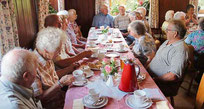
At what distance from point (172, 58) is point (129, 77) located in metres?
0.80

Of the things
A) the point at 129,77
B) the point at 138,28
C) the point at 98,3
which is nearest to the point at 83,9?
the point at 98,3

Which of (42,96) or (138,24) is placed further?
(138,24)

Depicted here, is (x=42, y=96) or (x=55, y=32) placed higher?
(x=55, y=32)

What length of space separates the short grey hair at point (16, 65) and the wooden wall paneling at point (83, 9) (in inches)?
183

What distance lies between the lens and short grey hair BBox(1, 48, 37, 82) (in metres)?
1.06

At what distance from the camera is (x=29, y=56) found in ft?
3.68

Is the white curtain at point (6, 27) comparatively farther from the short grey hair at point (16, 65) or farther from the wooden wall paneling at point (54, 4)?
the wooden wall paneling at point (54, 4)

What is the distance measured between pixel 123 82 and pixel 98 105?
289mm

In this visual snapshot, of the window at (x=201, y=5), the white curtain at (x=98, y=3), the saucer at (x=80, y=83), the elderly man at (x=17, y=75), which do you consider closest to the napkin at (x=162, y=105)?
the saucer at (x=80, y=83)

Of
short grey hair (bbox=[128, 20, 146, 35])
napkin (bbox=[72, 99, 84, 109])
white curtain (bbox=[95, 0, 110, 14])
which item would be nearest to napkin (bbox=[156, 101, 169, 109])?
napkin (bbox=[72, 99, 84, 109])

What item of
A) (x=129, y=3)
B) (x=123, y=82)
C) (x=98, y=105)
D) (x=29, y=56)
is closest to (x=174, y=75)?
(x=123, y=82)

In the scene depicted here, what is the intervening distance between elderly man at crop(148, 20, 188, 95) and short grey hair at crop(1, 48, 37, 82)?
1.43 metres

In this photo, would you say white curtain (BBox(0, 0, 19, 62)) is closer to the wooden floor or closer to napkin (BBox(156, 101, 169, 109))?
napkin (BBox(156, 101, 169, 109))

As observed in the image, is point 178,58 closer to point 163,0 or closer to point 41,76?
point 41,76
